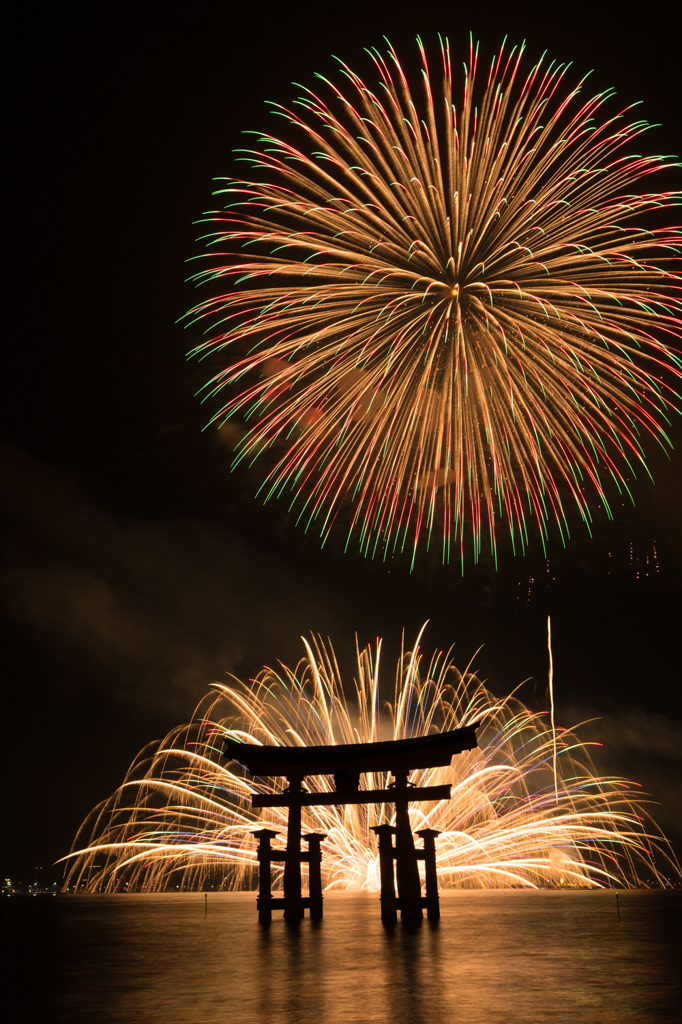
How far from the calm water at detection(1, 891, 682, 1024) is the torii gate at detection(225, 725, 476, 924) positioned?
1245 millimetres

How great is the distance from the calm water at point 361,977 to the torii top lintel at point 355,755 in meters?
3.60

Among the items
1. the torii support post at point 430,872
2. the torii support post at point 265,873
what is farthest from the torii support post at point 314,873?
the torii support post at point 430,872

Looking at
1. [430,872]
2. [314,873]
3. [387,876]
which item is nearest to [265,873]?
[314,873]

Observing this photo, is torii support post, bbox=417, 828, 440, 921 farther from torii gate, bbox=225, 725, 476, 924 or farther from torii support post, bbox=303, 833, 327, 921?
torii support post, bbox=303, 833, 327, 921

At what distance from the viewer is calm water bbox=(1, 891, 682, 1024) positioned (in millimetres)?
8281

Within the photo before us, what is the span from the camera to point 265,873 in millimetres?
23438

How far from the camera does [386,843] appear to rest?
67.3 ft

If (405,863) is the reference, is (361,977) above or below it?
below

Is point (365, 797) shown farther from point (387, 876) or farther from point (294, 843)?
point (294, 843)

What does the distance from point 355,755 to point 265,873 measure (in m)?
5.00

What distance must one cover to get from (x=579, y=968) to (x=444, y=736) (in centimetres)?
878

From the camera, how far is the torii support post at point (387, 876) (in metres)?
19.9

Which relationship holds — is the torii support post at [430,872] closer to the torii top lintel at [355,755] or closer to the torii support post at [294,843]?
the torii top lintel at [355,755]

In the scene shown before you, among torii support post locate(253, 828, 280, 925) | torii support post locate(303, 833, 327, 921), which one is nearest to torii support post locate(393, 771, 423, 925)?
torii support post locate(303, 833, 327, 921)
